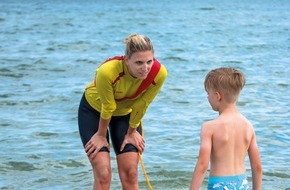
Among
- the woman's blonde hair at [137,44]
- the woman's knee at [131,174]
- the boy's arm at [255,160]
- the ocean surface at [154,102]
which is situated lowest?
the ocean surface at [154,102]

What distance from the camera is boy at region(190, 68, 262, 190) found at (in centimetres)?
610

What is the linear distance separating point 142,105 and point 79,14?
1780 inches

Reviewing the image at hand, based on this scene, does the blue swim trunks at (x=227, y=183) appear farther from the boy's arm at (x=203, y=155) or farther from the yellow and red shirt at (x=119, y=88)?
the yellow and red shirt at (x=119, y=88)

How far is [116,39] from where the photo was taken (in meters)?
32.0

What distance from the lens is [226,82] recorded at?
19.9 ft

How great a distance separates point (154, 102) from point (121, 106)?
832 centimetres

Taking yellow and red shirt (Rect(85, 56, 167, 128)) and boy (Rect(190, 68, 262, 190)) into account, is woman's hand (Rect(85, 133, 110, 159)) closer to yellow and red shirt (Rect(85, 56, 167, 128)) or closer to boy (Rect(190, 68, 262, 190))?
yellow and red shirt (Rect(85, 56, 167, 128))

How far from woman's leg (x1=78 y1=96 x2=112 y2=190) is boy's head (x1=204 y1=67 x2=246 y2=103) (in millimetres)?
1849

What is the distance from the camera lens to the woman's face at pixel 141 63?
6984 millimetres

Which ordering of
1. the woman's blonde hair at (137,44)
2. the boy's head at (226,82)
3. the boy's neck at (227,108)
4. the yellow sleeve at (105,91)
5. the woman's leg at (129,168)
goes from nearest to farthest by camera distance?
the boy's head at (226,82)
the boy's neck at (227,108)
the woman's blonde hair at (137,44)
the yellow sleeve at (105,91)
the woman's leg at (129,168)

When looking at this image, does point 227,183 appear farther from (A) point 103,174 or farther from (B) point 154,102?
(B) point 154,102

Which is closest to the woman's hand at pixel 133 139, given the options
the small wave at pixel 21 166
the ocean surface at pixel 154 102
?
the ocean surface at pixel 154 102

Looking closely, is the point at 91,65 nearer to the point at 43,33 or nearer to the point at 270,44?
the point at 270,44

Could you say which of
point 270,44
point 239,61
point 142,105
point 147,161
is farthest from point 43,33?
point 142,105
